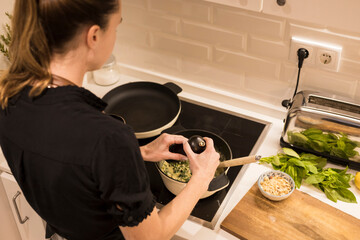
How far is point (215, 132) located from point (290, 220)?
0.52m

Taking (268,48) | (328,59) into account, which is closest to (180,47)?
(268,48)

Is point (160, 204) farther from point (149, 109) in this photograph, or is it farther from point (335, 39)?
point (335, 39)

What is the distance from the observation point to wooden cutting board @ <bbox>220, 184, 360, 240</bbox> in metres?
1.14

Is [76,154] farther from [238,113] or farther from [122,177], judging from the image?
[238,113]

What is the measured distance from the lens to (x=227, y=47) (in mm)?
1589

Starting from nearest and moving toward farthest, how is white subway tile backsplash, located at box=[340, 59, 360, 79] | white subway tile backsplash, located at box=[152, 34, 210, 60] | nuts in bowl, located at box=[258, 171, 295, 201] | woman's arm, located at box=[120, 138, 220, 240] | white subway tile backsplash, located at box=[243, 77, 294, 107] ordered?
woman's arm, located at box=[120, 138, 220, 240] → nuts in bowl, located at box=[258, 171, 295, 201] → white subway tile backsplash, located at box=[340, 59, 360, 79] → white subway tile backsplash, located at box=[243, 77, 294, 107] → white subway tile backsplash, located at box=[152, 34, 210, 60]

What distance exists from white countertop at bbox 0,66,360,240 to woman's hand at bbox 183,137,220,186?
0.73ft

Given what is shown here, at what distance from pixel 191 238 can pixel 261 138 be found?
53 cm

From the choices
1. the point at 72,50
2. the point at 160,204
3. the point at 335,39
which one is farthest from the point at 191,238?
the point at 335,39

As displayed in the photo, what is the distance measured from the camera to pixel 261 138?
154cm

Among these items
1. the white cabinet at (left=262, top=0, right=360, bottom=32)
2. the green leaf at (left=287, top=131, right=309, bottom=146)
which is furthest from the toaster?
the white cabinet at (left=262, top=0, right=360, bottom=32)

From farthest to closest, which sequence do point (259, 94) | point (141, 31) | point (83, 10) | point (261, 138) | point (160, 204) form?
point (141, 31) → point (259, 94) → point (261, 138) → point (160, 204) → point (83, 10)

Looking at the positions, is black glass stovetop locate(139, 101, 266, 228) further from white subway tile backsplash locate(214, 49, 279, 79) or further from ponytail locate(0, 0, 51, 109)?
ponytail locate(0, 0, 51, 109)

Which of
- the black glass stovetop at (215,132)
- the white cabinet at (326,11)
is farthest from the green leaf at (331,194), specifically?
the white cabinet at (326,11)
